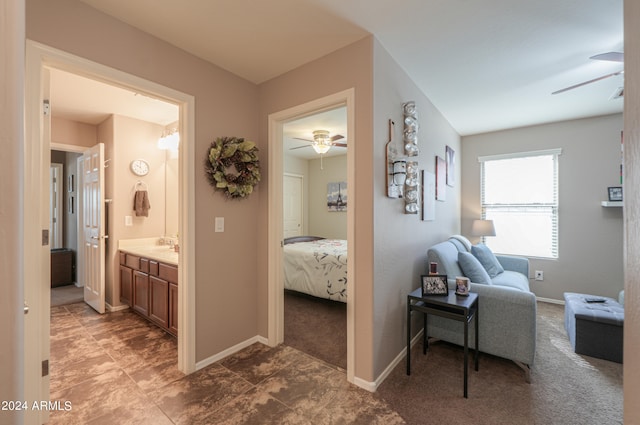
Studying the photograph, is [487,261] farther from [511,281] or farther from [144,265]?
[144,265]

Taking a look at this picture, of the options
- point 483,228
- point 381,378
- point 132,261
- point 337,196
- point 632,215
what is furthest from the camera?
point 337,196

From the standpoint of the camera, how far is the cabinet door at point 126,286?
337cm

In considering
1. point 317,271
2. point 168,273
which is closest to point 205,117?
point 168,273

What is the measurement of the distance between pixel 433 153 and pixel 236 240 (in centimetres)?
248

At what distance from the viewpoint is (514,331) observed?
2205 mm

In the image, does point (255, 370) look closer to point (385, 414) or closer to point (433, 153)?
point (385, 414)

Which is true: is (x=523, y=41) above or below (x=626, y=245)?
above

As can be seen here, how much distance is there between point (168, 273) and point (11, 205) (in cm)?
265

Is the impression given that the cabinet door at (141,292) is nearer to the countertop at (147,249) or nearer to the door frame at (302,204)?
the countertop at (147,249)

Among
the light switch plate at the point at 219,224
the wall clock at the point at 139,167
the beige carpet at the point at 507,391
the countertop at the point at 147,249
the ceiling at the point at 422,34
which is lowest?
the beige carpet at the point at 507,391

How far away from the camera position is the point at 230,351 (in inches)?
98.6

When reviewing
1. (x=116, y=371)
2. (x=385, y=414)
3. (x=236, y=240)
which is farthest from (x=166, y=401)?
(x=385, y=414)

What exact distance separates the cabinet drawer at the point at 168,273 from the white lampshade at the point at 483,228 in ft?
13.5

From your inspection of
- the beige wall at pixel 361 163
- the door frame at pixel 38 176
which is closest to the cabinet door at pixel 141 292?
the door frame at pixel 38 176
